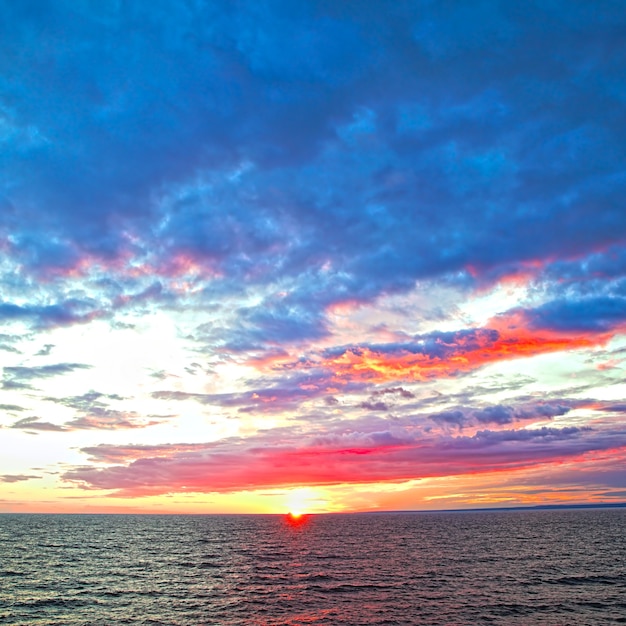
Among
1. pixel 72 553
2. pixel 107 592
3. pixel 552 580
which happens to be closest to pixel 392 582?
pixel 552 580

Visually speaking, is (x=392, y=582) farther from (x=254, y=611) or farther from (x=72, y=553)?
(x=72, y=553)

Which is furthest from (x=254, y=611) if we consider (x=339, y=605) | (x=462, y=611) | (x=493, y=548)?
(x=493, y=548)

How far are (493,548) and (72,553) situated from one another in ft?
290

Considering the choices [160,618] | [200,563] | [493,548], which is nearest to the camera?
[160,618]

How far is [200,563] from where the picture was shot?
3359 inches

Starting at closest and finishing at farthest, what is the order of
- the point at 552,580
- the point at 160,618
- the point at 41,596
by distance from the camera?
the point at 160,618 < the point at 41,596 < the point at 552,580

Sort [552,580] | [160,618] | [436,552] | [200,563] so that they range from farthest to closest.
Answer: [436,552] → [200,563] → [552,580] → [160,618]

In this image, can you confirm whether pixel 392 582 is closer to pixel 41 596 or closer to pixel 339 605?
pixel 339 605

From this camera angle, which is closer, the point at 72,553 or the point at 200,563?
the point at 200,563

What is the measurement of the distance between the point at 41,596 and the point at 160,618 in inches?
771

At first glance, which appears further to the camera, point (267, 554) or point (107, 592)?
point (267, 554)

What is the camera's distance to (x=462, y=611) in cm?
4891

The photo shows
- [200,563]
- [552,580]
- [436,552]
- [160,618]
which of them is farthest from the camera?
[436,552]

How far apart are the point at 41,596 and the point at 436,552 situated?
235ft
